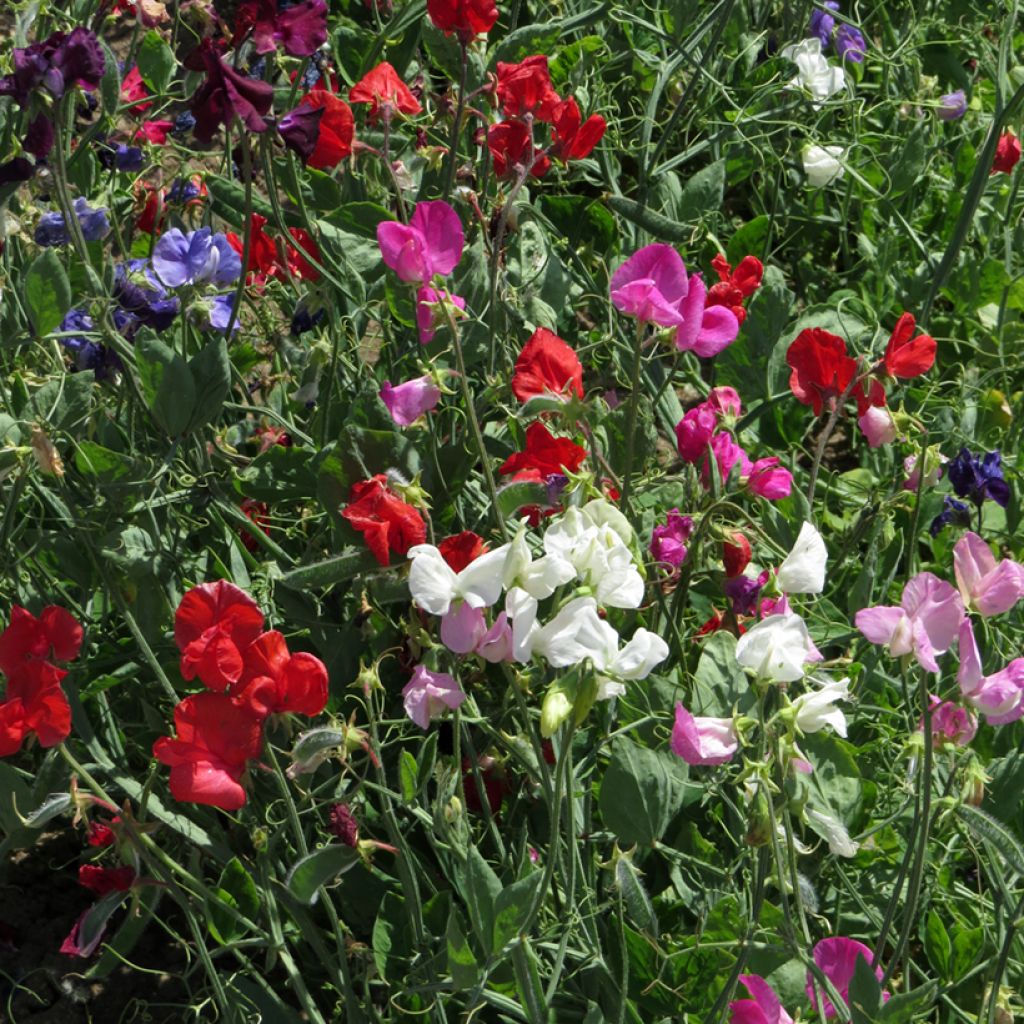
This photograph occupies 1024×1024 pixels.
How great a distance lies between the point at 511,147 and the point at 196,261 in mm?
347

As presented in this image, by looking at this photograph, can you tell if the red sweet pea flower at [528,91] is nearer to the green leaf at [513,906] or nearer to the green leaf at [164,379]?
the green leaf at [164,379]

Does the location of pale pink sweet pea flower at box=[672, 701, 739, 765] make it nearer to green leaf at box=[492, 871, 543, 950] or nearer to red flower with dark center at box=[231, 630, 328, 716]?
green leaf at box=[492, 871, 543, 950]

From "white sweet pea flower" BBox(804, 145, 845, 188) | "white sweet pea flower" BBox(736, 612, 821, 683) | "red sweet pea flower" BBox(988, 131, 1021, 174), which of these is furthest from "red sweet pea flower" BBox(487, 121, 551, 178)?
"red sweet pea flower" BBox(988, 131, 1021, 174)

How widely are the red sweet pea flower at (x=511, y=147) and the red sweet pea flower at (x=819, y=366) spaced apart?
33 cm

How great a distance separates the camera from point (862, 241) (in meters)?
2.25

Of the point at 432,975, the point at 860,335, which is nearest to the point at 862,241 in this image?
the point at 860,335

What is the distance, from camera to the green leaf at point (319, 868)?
116 centimetres

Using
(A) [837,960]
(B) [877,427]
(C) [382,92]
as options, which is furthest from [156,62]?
(A) [837,960]

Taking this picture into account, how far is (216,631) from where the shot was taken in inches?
42.8

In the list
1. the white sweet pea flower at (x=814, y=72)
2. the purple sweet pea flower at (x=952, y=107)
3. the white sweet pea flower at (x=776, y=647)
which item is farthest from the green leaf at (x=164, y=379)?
the purple sweet pea flower at (x=952, y=107)

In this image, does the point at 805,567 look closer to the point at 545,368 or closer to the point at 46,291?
the point at 545,368

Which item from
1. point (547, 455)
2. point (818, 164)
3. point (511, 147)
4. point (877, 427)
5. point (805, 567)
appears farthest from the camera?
point (818, 164)

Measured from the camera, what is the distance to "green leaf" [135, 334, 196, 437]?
1.30 metres

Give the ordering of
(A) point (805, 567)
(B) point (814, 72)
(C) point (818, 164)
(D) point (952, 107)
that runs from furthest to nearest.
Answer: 1. (D) point (952, 107)
2. (B) point (814, 72)
3. (C) point (818, 164)
4. (A) point (805, 567)
